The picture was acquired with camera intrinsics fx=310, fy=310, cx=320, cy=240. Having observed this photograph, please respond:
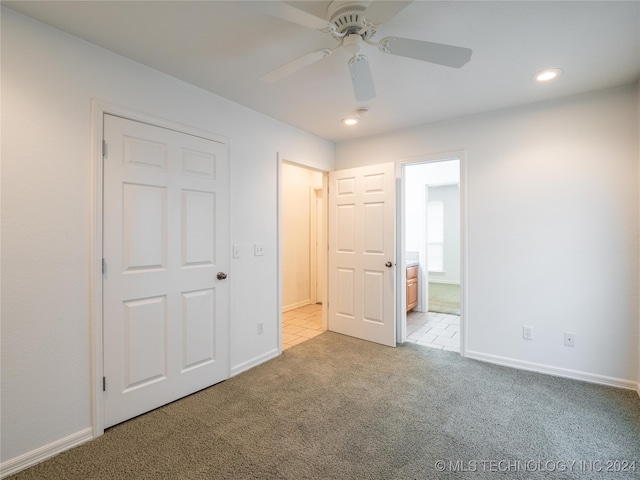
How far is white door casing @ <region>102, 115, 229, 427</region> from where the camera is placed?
6.59 feet

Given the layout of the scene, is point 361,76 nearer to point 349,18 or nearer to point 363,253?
point 349,18

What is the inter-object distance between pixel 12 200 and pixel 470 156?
3.50m

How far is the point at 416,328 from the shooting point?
415cm

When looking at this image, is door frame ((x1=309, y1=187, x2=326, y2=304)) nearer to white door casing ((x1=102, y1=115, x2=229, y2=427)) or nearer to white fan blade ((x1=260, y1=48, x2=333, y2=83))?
white door casing ((x1=102, y1=115, x2=229, y2=427))

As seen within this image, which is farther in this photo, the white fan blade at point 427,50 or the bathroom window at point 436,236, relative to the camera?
the bathroom window at point 436,236

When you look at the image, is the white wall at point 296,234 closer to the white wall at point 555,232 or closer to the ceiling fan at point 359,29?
the white wall at point 555,232

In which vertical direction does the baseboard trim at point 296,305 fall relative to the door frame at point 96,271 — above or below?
below

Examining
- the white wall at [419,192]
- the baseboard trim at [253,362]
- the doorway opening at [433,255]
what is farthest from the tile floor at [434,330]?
the baseboard trim at [253,362]

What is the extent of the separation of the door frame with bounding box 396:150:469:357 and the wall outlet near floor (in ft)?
2.60

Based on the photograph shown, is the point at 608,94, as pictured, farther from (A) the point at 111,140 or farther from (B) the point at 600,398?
(A) the point at 111,140

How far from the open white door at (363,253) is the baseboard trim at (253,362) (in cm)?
102

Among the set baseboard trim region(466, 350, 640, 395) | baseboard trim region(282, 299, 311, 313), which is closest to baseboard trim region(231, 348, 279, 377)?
baseboard trim region(282, 299, 311, 313)

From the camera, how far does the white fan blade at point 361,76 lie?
5.42ft

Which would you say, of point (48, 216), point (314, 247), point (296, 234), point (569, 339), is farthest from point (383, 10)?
point (314, 247)
